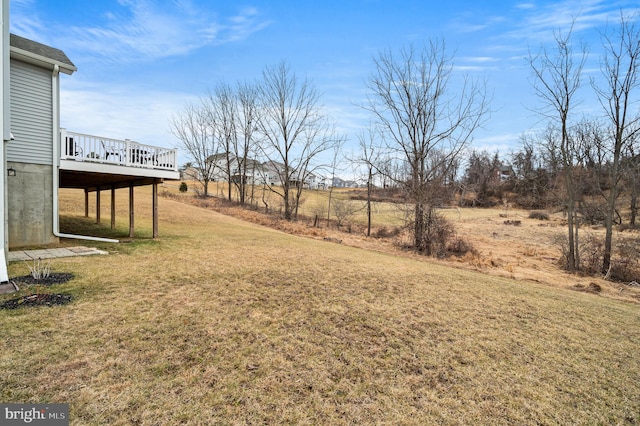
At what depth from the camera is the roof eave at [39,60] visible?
7027 mm

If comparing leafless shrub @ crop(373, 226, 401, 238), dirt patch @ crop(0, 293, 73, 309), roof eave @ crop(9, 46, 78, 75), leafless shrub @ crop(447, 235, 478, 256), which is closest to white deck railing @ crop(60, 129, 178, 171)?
roof eave @ crop(9, 46, 78, 75)

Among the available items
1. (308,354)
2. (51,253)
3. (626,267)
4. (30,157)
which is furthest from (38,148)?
(626,267)

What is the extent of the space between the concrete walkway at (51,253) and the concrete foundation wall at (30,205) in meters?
0.80

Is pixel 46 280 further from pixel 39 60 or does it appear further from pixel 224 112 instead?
pixel 224 112

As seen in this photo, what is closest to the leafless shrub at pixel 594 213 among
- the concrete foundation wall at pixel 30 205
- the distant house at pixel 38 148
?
the distant house at pixel 38 148

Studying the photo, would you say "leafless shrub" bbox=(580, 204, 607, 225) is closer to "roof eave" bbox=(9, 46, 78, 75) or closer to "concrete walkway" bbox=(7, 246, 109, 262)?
"concrete walkway" bbox=(7, 246, 109, 262)

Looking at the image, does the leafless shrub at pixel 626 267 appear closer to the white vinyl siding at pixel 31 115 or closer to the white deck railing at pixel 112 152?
the white deck railing at pixel 112 152

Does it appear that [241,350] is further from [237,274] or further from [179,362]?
[237,274]

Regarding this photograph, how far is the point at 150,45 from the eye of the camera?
38.9 feet

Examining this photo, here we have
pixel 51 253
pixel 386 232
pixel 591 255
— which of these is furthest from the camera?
pixel 386 232

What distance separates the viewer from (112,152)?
27.6 feet

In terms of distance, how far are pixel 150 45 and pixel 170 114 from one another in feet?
77.2

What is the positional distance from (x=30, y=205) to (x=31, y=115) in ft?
6.99

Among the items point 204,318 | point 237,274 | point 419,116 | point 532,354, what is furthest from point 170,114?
point 532,354
